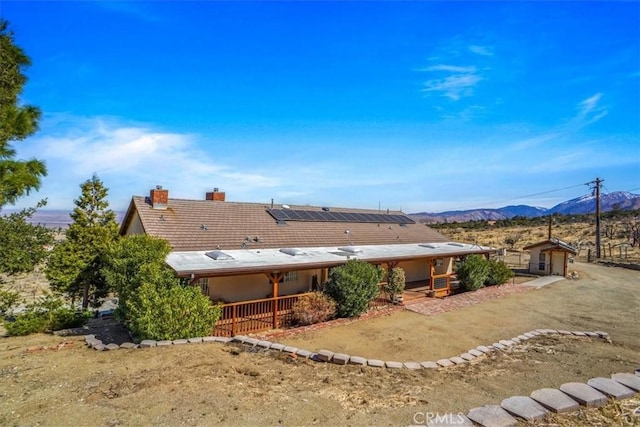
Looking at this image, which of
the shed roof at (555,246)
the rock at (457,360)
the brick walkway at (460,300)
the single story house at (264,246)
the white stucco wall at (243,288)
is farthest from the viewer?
the shed roof at (555,246)

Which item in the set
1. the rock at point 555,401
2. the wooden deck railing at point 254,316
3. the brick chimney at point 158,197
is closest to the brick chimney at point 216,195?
the brick chimney at point 158,197

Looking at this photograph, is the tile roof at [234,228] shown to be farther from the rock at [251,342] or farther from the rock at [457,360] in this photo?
the rock at [457,360]

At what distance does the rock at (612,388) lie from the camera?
624 cm

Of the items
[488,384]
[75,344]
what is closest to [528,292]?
[488,384]

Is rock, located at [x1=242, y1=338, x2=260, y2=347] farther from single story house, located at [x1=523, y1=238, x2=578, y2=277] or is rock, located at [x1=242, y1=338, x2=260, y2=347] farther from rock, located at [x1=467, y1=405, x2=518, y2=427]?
single story house, located at [x1=523, y1=238, x2=578, y2=277]

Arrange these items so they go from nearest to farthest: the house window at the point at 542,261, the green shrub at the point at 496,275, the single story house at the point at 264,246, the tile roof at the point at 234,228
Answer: the single story house at the point at 264,246 → the tile roof at the point at 234,228 → the green shrub at the point at 496,275 → the house window at the point at 542,261

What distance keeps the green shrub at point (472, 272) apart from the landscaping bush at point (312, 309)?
30.6ft

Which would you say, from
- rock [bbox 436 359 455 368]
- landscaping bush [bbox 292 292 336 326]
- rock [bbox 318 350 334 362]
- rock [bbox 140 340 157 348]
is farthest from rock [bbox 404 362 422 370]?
rock [bbox 140 340 157 348]

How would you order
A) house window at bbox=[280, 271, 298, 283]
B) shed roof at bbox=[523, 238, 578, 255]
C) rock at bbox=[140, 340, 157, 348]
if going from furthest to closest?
shed roof at bbox=[523, 238, 578, 255]
house window at bbox=[280, 271, 298, 283]
rock at bbox=[140, 340, 157, 348]

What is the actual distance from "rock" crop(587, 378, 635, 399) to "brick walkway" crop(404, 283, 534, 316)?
306 inches

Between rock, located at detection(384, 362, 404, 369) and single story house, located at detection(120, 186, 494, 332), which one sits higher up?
single story house, located at detection(120, 186, 494, 332)

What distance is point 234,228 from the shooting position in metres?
16.9

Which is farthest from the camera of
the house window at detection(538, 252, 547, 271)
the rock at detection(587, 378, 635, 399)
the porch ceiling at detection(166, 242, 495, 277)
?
the house window at detection(538, 252, 547, 271)

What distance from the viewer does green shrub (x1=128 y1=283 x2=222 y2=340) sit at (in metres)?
9.79
